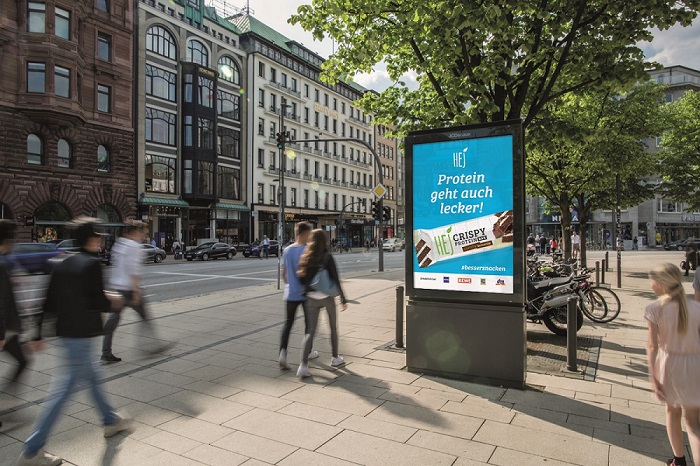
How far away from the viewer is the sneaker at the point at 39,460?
3.28 meters

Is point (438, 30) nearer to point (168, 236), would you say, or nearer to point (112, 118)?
point (112, 118)

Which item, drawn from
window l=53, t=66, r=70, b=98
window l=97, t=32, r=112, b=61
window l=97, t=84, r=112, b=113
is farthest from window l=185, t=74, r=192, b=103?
window l=53, t=66, r=70, b=98

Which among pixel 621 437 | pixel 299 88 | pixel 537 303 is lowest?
pixel 621 437

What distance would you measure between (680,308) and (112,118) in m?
37.0

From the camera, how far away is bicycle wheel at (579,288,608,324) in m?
9.14

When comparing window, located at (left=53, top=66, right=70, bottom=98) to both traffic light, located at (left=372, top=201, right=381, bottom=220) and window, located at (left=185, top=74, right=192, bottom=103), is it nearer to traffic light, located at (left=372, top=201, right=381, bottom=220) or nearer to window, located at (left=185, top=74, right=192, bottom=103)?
window, located at (left=185, top=74, right=192, bottom=103)

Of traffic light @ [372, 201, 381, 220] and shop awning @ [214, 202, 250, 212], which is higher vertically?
shop awning @ [214, 202, 250, 212]

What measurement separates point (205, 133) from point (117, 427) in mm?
40870

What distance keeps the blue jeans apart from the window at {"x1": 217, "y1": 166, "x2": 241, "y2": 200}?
4186 cm

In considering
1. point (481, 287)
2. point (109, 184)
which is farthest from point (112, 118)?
point (481, 287)

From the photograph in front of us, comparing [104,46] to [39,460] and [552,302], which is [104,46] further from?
[39,460]

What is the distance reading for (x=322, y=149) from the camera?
6000cm

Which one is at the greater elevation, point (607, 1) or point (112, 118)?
point (112, 118)

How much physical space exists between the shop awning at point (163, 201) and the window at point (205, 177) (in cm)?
221
